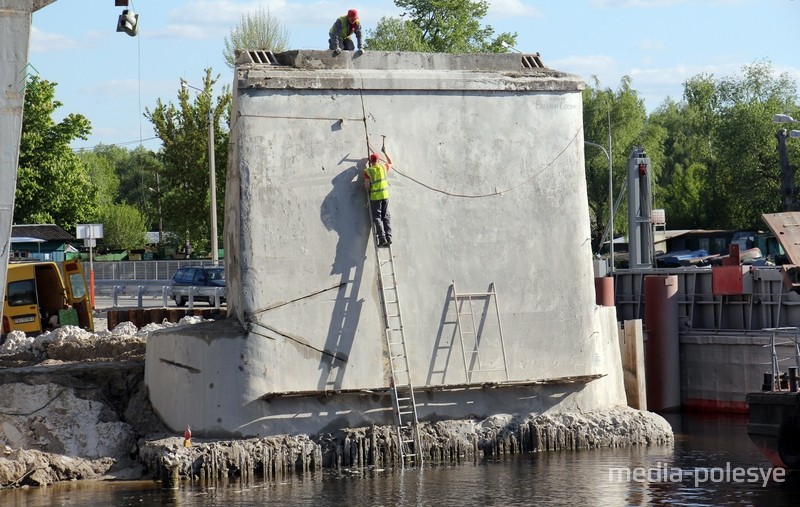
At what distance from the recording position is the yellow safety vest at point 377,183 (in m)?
18.4

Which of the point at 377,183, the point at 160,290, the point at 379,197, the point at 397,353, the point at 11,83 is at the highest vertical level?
the point at 11,83

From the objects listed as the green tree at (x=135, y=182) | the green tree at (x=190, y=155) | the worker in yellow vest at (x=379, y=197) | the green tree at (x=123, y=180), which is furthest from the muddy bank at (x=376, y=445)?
the green tree at (x=135, y=182)

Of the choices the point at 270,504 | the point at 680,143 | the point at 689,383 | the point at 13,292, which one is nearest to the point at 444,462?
the point at 270,504

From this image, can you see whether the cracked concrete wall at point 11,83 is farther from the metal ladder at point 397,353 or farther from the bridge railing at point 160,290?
the bridge railing at point 160,290

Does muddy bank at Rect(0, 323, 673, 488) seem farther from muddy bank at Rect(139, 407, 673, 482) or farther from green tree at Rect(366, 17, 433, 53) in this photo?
green tree at Rect(366, 17, 433, 53)

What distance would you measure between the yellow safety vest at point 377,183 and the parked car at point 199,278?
25498 mm

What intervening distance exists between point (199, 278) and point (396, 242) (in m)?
26.0

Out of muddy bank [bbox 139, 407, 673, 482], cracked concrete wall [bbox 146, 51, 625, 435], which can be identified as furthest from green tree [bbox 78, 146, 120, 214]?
muddy bank [bbox 139, 407, 673, 482]

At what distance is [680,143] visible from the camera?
8994 cm

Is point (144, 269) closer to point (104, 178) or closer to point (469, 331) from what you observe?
point (469, 331)

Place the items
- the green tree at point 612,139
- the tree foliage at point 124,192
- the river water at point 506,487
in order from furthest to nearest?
the tree foliage at point 124,192
the green tree at point 612,139
the river water at point 506,487

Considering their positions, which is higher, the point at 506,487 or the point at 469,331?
the point at 469,331

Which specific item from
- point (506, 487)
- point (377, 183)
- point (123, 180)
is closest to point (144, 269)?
point (377, 183)

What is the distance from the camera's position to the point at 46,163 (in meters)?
57.2
